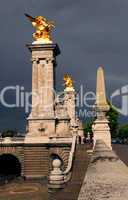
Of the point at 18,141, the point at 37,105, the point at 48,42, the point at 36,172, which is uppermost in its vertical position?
the point at 48,42

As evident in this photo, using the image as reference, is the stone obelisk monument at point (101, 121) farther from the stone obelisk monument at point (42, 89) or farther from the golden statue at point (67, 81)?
the golden statue at point (67, 81)

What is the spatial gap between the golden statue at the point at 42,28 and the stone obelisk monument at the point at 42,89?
0.61ft

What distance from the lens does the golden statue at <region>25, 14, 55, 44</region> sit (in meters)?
58.8

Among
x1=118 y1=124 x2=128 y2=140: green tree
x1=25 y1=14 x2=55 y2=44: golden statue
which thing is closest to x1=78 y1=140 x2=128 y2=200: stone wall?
x1=25 y1=14 x2=55 y2=44: golden statue

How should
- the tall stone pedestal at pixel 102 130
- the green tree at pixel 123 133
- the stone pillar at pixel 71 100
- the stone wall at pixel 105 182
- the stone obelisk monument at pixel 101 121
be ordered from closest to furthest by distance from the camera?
1. the stone wall at pixel 105 182
2. the stone obelisk monument at pixel 101 121
3. the tall stone pedestal at pixel 102 130
4. the stone pillar at pixel 71 100
5. the green tree at pixel 123 133

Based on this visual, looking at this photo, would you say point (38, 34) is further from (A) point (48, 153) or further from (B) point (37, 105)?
(A) point (48, 153)

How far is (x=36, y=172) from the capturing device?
2096 inches

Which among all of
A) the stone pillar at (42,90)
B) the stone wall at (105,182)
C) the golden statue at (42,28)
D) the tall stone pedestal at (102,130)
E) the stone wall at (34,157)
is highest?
the golden statue at (42,28)

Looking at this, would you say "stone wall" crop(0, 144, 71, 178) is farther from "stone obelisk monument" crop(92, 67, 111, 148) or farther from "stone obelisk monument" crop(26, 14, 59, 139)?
"stone obelisk monument" crop(92, 67, 111, 148)

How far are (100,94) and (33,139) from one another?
1225 inches

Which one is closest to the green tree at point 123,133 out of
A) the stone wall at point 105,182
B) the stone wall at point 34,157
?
the stone wall at point 34,157

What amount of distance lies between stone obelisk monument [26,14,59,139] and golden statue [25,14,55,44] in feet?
0.61

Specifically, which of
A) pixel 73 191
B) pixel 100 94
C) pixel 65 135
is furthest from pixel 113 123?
pixel 73 191

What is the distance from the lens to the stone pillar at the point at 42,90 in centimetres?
5616
